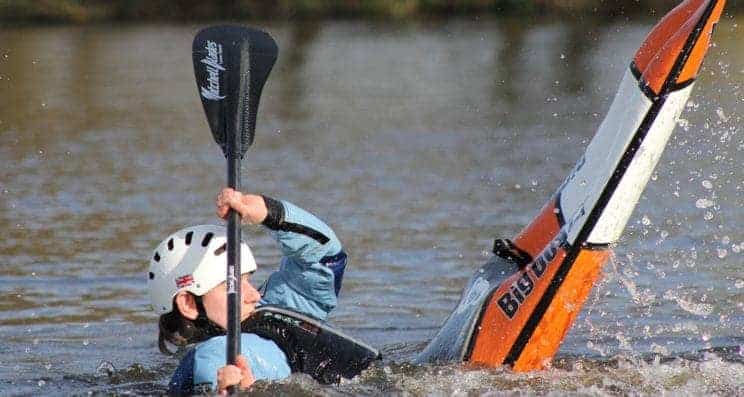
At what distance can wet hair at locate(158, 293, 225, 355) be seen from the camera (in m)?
5.38

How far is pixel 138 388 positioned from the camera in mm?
6402

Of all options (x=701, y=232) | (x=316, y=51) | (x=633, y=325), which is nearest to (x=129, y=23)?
(x=316, y=51)

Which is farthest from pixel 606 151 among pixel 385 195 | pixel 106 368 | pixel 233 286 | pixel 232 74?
pixel 385 195

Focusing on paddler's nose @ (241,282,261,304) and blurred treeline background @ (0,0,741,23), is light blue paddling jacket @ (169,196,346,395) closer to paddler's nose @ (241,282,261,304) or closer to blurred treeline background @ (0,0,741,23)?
paddler's nose @ (241,282,261,304)

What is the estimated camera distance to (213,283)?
5.33 metres

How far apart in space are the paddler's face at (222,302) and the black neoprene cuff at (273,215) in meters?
0.21

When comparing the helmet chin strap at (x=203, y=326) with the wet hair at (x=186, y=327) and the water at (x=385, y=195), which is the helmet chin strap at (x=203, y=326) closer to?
the wet hair at (x=186, y=327)

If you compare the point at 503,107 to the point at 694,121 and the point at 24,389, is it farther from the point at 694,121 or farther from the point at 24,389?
the point at 24,389

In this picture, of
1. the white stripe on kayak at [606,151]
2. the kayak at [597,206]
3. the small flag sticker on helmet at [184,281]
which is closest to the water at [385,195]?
the kayak at [597,206]

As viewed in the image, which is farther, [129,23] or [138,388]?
[129,23]

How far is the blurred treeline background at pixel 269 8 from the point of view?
27.6m

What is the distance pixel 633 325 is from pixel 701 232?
7.46 feet

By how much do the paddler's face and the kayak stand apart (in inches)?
39.5

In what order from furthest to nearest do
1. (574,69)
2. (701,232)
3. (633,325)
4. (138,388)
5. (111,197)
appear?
(574,69) → (111,197) → (701,232) → (633,325) → (138,388)
